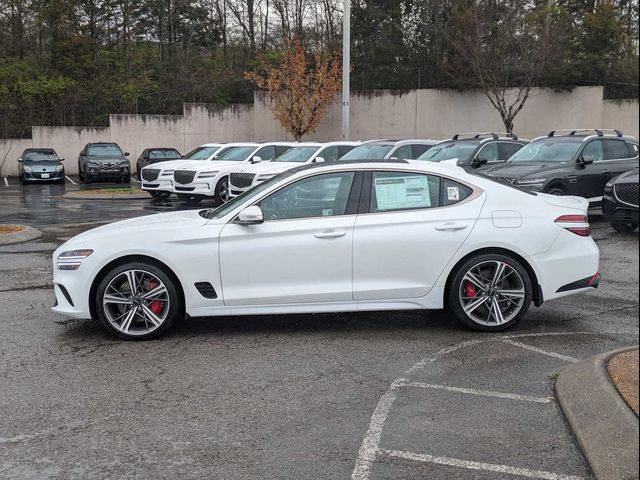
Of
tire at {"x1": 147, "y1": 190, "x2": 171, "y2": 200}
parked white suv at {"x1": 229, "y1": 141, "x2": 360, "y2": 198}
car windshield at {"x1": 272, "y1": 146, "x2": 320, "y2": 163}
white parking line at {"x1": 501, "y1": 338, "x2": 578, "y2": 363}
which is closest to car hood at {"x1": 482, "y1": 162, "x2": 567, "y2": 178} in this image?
parked white suv at {"x1": 229, "y1": 141, "x2": 360, "y2": 198}

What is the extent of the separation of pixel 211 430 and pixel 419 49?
102 feet

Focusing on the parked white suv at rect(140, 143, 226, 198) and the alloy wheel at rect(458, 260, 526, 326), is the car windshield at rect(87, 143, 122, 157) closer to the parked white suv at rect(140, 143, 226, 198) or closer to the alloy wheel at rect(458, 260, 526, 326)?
the parked white suv at rect(140, 143, 226, 198)

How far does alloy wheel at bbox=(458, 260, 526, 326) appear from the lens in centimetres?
654

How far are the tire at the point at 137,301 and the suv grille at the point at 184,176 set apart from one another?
1291 centimetres

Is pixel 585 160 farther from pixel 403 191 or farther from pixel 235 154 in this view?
pixel 235 154

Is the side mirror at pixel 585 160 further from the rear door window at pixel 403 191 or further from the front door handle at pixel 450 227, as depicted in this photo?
the front door handle at pixel 450 227

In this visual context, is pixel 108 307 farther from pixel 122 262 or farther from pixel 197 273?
pixel 197 273

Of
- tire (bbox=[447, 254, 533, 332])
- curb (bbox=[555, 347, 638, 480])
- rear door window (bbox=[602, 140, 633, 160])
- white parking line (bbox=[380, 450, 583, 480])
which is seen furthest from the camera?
rear door window (bbox=[602, 140, 633, 160])

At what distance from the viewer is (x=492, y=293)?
6.56 metres

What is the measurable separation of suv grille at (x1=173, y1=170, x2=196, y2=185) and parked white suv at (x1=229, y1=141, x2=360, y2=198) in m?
1.16

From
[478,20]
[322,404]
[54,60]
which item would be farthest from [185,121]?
[322,404]

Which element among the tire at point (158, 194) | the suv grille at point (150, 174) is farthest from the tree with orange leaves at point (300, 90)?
the suv grille at point (150, 174)

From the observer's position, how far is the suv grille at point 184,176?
19.1 metres

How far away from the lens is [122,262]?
6.40 meters
